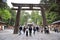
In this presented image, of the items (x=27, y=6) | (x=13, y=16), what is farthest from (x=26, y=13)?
(x=27, y=6)

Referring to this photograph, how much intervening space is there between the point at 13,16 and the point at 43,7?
76.8m

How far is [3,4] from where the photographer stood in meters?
30.9

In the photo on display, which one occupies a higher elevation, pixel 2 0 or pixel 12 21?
pixel 2 0

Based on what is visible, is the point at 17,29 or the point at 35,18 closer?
the point at 17,29

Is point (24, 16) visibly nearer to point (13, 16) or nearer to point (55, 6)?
point (13, 16)

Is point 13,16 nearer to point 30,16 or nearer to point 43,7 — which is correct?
point 30,16

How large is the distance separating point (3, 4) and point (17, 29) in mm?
10310

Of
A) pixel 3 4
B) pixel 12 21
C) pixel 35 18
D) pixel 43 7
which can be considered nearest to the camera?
pixel 3 4

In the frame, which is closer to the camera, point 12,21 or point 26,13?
point 12,21

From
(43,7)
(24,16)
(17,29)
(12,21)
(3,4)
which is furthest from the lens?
(24,16)

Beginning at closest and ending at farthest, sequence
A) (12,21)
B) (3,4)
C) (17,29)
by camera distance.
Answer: (3,4), (17,29), (12,21)

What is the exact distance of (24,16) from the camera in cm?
15762

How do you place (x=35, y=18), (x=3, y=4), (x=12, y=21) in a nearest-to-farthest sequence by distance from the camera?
→ (x=3, y=4) < (x=12, y=21) < (x=35, y=18)

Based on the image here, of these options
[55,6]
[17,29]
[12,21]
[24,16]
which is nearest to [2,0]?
Answer: [55,6]
